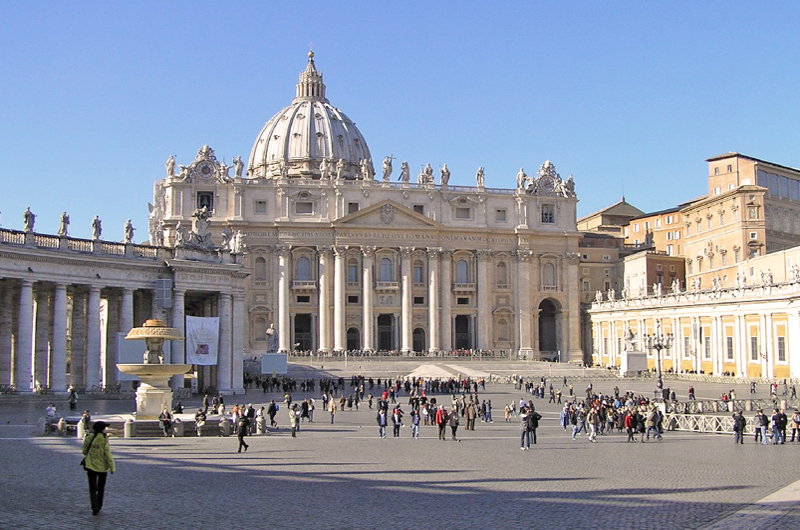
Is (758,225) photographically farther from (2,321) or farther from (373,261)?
(2,321)

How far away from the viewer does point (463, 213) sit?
9112cm

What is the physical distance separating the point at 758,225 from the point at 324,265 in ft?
121

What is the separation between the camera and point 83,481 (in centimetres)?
1711

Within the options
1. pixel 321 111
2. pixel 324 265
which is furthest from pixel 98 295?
pixel 321 111

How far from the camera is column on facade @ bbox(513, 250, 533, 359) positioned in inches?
3580

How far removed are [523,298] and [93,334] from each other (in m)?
57.3

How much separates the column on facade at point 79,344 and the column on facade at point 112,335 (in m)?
1.22

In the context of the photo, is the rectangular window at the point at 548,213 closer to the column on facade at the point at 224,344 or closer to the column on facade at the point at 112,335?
the column on facade at the point at 224,344

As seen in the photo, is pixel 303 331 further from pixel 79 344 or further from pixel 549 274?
pixel 79 344

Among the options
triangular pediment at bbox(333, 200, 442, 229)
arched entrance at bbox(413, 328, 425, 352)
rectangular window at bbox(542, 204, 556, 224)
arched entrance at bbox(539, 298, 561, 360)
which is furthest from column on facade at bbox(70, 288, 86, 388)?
rectangular window at bbox(542, 204, 556, 224)

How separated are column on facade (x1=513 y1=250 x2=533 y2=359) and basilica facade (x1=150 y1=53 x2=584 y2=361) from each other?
11cm

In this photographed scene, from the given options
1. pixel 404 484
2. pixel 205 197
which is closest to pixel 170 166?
pixel 205 197

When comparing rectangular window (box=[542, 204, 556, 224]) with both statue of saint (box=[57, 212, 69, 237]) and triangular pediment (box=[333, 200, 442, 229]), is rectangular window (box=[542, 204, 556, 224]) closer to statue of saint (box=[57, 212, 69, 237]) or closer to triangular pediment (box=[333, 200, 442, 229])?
triangular pediment (box=[333, 200, 442, 229])

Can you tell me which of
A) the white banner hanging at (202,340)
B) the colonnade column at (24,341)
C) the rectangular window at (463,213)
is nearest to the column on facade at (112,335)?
the white banner hanging at (202,340)
